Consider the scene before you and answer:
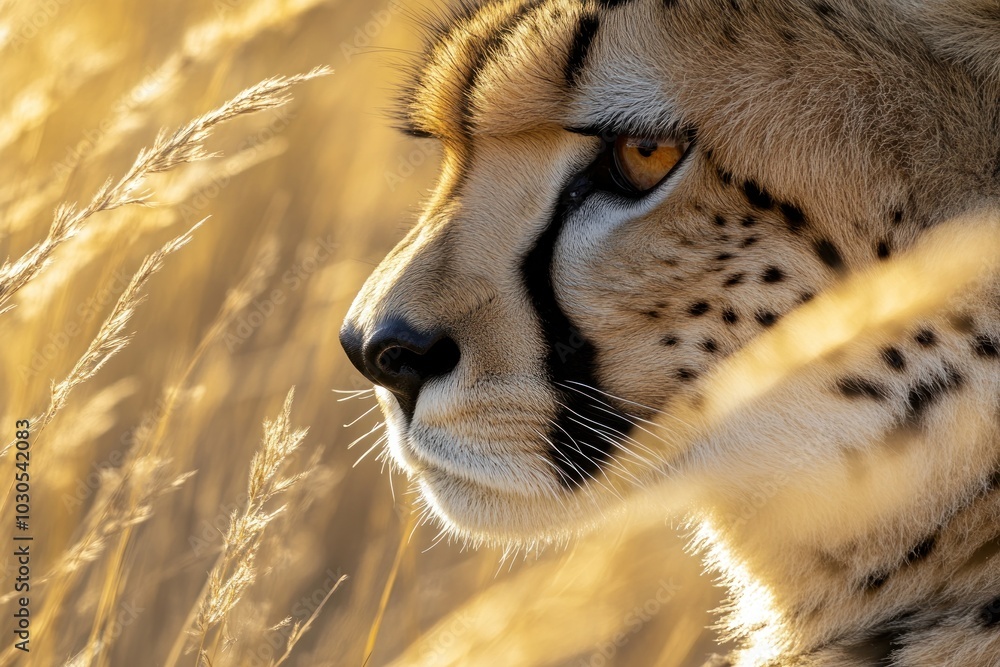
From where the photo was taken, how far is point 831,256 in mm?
1299

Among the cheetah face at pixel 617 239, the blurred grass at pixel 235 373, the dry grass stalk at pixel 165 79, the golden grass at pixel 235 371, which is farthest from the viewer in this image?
the blurred grass at pixel 235 373

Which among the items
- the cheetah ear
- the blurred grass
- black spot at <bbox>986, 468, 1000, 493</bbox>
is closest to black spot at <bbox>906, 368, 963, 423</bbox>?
black spot at <bbox>986, 468, 1000, 493</bbox>

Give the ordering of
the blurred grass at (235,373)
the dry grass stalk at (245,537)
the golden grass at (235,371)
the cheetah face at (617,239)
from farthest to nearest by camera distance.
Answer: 1. the blurred grass at (235,373)
2. the golden grass at (235,371)
3. the dry grass stalk at (245,537)
4. the cheetah face at (617,239)

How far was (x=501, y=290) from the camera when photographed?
4.52ft

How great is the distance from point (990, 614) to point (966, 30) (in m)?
0.69

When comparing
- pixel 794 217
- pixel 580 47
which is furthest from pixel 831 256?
pixel 580 47

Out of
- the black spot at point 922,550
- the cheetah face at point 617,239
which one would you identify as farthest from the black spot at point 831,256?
the black spot at point 922,550

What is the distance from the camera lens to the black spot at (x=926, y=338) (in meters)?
1.25

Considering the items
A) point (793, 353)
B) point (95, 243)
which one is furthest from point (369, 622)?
point (793, 353)

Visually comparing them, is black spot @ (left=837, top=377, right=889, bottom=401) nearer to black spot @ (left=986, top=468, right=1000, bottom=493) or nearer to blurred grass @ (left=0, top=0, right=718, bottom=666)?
black spot @ (left=986, top=468, right=1000, bottom=493)

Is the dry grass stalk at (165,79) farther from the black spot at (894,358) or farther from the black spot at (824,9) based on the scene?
the black spot at (894,358)

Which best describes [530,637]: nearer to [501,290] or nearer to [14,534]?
[501,290]

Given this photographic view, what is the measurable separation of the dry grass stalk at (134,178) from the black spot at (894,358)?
0.90 metres

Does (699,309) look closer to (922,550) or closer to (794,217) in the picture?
(794,217)
